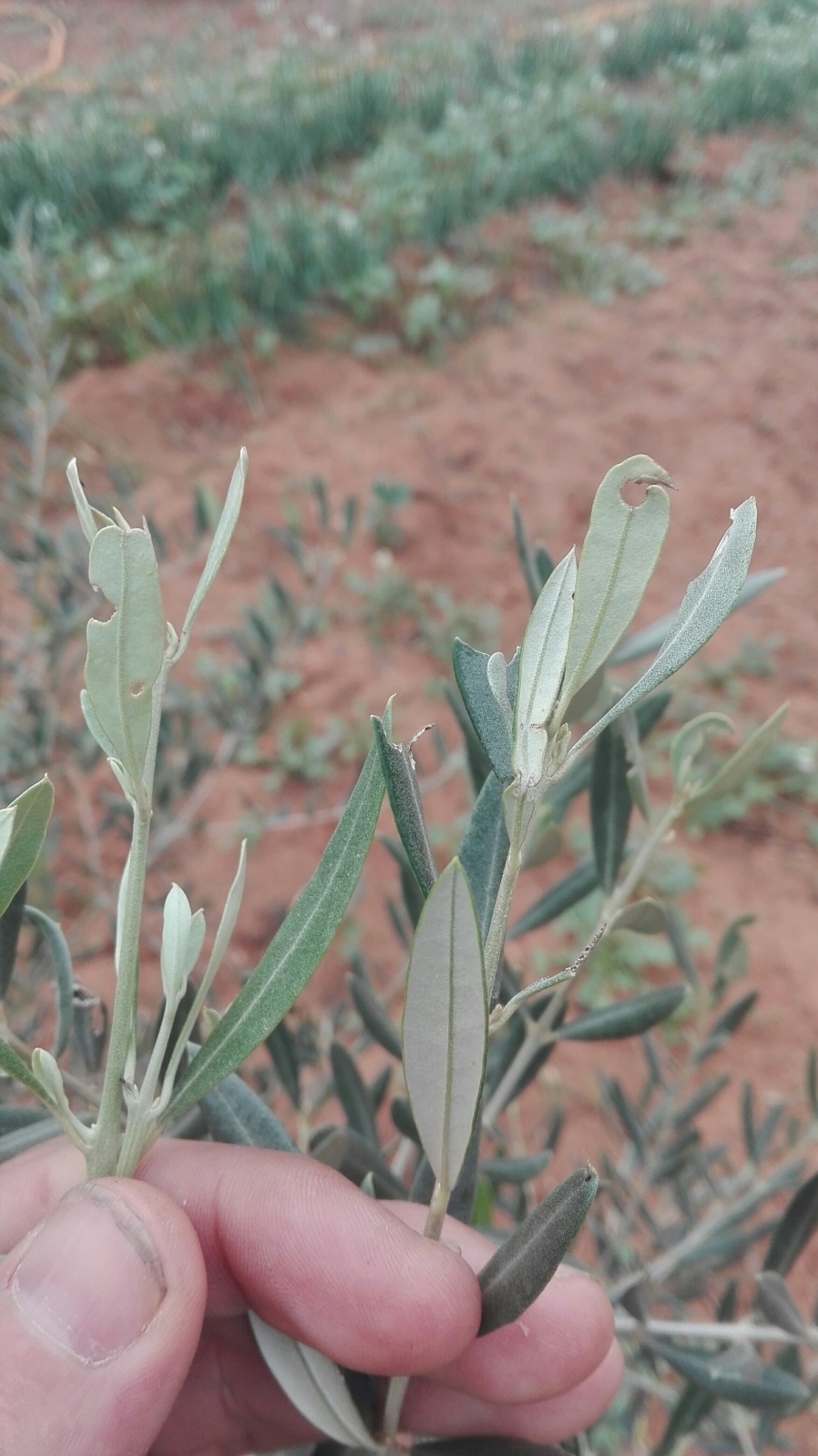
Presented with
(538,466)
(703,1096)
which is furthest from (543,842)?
(538,466)

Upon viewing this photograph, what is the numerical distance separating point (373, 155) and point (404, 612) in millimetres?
3587

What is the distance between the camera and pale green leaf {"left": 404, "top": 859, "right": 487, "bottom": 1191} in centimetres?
41

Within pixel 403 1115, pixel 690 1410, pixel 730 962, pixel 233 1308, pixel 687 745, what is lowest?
pixel 690 1410

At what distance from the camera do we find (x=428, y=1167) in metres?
0.64

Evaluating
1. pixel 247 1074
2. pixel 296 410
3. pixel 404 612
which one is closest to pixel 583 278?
pixel 296 410

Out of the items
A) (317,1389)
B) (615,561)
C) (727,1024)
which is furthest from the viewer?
(727,1024)

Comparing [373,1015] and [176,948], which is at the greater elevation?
[176,948]

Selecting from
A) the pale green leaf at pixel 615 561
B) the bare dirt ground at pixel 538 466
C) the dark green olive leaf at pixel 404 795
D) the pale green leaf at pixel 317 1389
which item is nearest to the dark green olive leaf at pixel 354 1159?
the pale green leaf at pixel 317 1389

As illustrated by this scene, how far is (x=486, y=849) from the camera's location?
59 cm

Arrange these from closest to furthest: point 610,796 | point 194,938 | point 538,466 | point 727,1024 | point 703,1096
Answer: point 194,938 → point 610,796 → point 727,1024 → point 703,1096 → point 538,466

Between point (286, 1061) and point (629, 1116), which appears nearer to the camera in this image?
point (286, 1061)

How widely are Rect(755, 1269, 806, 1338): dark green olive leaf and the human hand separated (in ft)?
0.48

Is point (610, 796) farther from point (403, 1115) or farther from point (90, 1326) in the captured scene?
point (90, 1326)

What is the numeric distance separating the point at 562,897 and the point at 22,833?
503 millimetres
